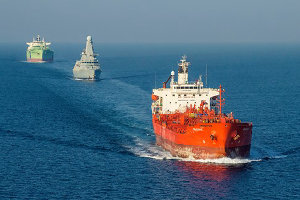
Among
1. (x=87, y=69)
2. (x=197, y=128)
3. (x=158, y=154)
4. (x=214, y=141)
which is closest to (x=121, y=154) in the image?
(x=158, y=154)

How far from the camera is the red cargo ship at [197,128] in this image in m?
56.6

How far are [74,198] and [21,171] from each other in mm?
9823

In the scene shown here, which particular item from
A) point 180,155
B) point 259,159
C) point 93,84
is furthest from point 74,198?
point 93,84

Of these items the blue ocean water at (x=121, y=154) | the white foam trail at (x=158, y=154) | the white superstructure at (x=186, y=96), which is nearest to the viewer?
the blue ocean water at (x=121, y=154)

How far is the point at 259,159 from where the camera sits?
2277 inches

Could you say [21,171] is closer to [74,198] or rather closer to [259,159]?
[74,198]

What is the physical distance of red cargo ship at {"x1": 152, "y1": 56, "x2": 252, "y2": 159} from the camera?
56625 mm

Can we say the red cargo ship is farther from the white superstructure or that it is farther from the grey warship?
the grey warship

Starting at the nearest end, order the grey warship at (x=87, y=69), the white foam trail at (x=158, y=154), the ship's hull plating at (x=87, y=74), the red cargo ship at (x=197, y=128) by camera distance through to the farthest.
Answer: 1. the red cargo ship at (x=197, y=128)
2. the white foam trail at (x=158, y=154)
3. the ship's hull plating at (x=87, y=74)
4. the grey warship at (x=87, y=69)

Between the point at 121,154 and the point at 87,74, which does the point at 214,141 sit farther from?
the point at 87,74

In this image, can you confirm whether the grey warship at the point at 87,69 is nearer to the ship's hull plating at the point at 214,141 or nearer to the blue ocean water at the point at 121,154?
the blue ocean water at the point at 121,154

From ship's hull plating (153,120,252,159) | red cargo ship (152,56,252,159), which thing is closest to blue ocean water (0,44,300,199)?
ship's hull plating (153,120,252,159)

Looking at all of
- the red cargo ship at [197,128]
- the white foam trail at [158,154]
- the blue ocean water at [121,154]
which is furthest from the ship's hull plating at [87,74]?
the red cargo ship at [197,128]

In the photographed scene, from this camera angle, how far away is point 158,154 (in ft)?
205
